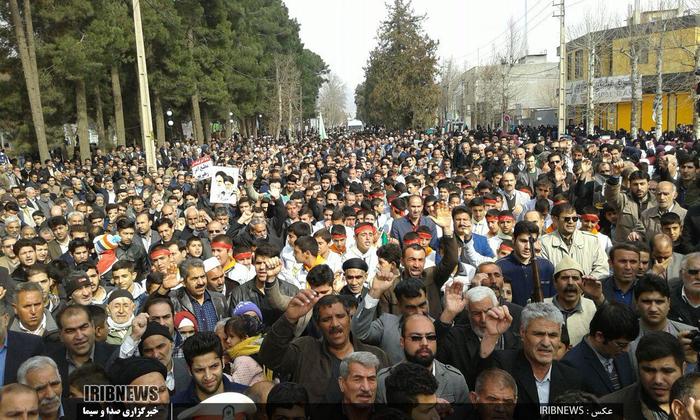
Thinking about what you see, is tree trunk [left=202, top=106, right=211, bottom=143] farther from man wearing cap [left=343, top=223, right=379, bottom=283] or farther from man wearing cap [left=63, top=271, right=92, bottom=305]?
man wearing cap [left=63, top=271, right=92, bottom=305]

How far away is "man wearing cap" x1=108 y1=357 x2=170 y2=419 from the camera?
12.0 feet

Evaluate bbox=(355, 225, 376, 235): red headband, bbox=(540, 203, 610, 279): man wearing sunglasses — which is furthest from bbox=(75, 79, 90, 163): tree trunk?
bbox=(540, 203, 610, 279): man wearing sunglasses

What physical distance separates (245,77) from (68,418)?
148 feet

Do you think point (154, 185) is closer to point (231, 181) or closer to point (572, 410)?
point (231, 181)

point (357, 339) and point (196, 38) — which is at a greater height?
point (196, 38)

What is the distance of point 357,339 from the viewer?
439 cm

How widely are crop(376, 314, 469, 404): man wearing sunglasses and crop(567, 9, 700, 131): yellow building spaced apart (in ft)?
102

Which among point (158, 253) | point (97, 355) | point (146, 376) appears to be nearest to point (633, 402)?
point (146, 376)

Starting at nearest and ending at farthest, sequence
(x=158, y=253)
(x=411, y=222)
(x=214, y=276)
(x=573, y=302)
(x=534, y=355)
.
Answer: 1. (x=534, y=355)
2. (x=573, y=302)
3. (x=214, y=276)
4. (x=158, y=253)
5. (x=411, y=222)

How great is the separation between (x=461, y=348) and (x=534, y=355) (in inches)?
19.7

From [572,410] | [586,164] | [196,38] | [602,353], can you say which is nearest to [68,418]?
[572,410]

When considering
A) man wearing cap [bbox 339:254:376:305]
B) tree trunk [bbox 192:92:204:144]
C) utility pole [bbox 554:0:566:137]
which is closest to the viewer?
man wearing cap [bbox 339:254:376:305]

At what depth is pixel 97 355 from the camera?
4.89 meters

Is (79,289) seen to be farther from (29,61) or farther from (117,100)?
(117,100)
